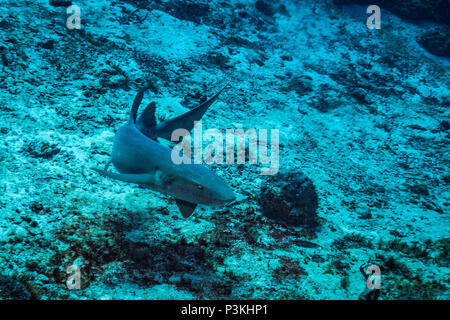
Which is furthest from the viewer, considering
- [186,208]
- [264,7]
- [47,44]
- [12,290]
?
[264,7]

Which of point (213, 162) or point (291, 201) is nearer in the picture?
point (291, 201)

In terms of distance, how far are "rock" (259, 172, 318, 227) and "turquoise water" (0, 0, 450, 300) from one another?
0.02 metres

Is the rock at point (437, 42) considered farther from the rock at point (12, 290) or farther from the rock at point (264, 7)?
the rock at point (12, 290)

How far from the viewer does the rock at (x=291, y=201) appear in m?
4.68

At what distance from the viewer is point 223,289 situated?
10.1 feet

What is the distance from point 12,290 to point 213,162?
13.0 ft

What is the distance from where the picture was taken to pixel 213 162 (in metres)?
5.86

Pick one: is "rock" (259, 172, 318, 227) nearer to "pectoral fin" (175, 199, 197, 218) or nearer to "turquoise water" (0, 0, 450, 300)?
"turquoise water" (0, 0, 450, 300)

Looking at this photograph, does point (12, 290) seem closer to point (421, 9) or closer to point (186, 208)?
point (186, 208)

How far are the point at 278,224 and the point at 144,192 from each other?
2393 millimetres

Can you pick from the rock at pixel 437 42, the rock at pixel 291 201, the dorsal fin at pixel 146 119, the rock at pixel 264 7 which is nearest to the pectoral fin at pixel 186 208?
the dorsal fin at pixel 146 119

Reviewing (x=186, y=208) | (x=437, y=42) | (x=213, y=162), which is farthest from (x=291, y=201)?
(x=437, y=42)

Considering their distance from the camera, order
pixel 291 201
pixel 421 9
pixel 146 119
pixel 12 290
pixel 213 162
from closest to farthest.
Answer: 1. pixel 12 290
2. pixel 146 119
3. pixel 291 201
4. pixel 213 162
5. pixel 421 9
